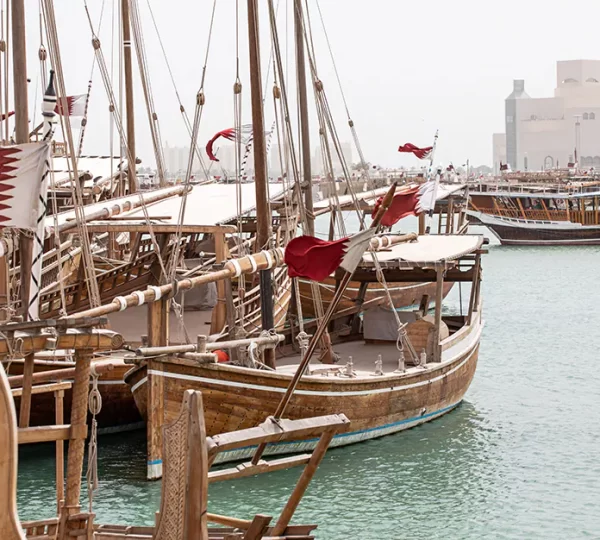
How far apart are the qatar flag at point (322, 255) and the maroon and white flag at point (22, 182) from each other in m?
2.94

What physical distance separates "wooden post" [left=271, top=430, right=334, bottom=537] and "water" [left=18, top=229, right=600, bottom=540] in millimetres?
5984

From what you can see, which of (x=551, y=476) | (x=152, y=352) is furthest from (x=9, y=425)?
(x=551, y=476)

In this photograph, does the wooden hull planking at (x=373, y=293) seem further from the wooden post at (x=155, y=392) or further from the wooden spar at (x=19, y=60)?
the wooden spar at (x=19, y=60)

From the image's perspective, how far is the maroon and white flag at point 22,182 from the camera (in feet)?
44.3

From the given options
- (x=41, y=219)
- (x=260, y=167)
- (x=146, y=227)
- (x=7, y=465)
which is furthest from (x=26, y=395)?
(x=146, y=227)

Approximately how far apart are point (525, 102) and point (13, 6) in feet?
594

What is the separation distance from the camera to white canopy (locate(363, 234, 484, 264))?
22.1 m

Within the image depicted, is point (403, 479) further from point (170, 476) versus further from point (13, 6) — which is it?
point (170, 476)

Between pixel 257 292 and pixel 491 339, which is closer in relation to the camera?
pixel 257 292

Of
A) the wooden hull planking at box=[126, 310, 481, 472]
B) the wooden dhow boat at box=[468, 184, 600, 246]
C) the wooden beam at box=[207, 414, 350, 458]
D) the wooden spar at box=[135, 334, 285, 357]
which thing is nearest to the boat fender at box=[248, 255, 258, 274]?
the wooden spar at box=[135, 334, 285, 357]

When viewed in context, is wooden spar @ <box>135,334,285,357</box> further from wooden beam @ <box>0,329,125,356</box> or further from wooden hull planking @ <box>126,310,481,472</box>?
wooden beam @ <box>0,329,125,356</box>

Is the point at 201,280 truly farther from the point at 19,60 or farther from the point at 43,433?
the point at 43,433

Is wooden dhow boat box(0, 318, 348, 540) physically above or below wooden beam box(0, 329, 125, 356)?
below

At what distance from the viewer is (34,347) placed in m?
8.77
